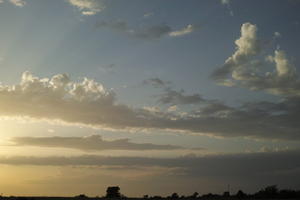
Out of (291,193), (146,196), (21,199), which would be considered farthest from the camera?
(146,196)

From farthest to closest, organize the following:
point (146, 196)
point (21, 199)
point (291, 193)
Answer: point (146, 196) → point (291, 193) → point (21, 199)

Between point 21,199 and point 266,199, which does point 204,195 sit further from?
point 21,199

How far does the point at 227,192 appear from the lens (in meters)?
165

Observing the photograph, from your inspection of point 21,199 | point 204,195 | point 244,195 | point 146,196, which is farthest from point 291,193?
point 21,199

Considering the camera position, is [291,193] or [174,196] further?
[174,196]

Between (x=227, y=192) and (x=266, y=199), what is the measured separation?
1019 inches

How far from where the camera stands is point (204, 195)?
562 feet

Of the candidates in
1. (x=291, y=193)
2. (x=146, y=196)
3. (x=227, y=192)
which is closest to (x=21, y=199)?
(x=146, y=196)

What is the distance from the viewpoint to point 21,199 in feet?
456

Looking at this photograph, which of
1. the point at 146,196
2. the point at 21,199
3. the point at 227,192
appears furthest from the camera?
the point at 146,196

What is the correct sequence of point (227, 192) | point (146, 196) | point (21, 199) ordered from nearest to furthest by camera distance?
point (21, 199)
point (227, 192)
point (146, 196)

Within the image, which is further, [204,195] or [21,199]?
[204,195]

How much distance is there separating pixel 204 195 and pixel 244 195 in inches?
748

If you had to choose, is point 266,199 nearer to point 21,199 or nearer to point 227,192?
point 227,192
